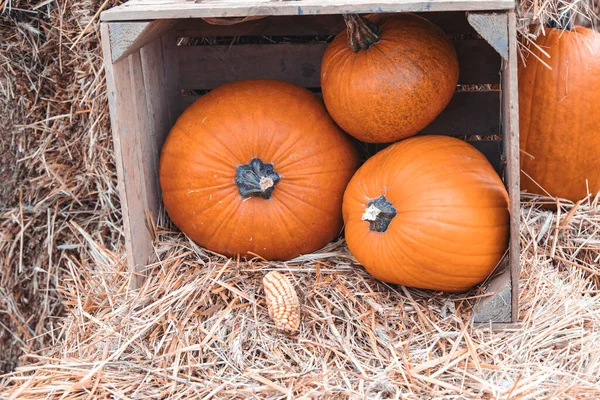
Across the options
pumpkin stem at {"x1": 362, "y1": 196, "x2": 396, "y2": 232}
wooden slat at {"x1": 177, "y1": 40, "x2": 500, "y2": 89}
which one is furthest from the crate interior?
pumpkin stem at {"x1": 362, "y1": 196, "x2": 396, "y2": 232}

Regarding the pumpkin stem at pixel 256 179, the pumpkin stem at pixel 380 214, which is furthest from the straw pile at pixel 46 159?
the pumpkin stem at pixel 380 214

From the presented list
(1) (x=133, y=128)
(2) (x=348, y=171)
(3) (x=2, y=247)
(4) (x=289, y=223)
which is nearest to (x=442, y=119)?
(2) (x=348, y=171)

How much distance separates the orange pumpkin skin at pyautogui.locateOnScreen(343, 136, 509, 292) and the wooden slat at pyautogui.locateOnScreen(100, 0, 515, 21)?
459 mm

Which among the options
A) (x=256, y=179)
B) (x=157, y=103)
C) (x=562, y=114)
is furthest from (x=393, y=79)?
(x=157, y=103)

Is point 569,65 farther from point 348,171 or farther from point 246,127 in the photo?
point 246,127

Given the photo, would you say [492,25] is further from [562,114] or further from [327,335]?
[327,335]

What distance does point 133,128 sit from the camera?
7.45ft

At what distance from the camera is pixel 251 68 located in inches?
108

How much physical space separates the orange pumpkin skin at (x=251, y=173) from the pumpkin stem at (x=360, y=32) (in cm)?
31

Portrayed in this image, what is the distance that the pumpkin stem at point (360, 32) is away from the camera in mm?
2092

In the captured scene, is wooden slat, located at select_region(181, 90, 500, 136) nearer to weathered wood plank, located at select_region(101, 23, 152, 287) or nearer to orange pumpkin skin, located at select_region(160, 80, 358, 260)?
orange pumpkin skin, located at select_region(160, 80, 358, 260)

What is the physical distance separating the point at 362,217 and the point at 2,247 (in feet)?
4.85

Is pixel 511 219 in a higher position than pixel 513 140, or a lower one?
lower

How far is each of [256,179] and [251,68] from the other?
0.68 m
